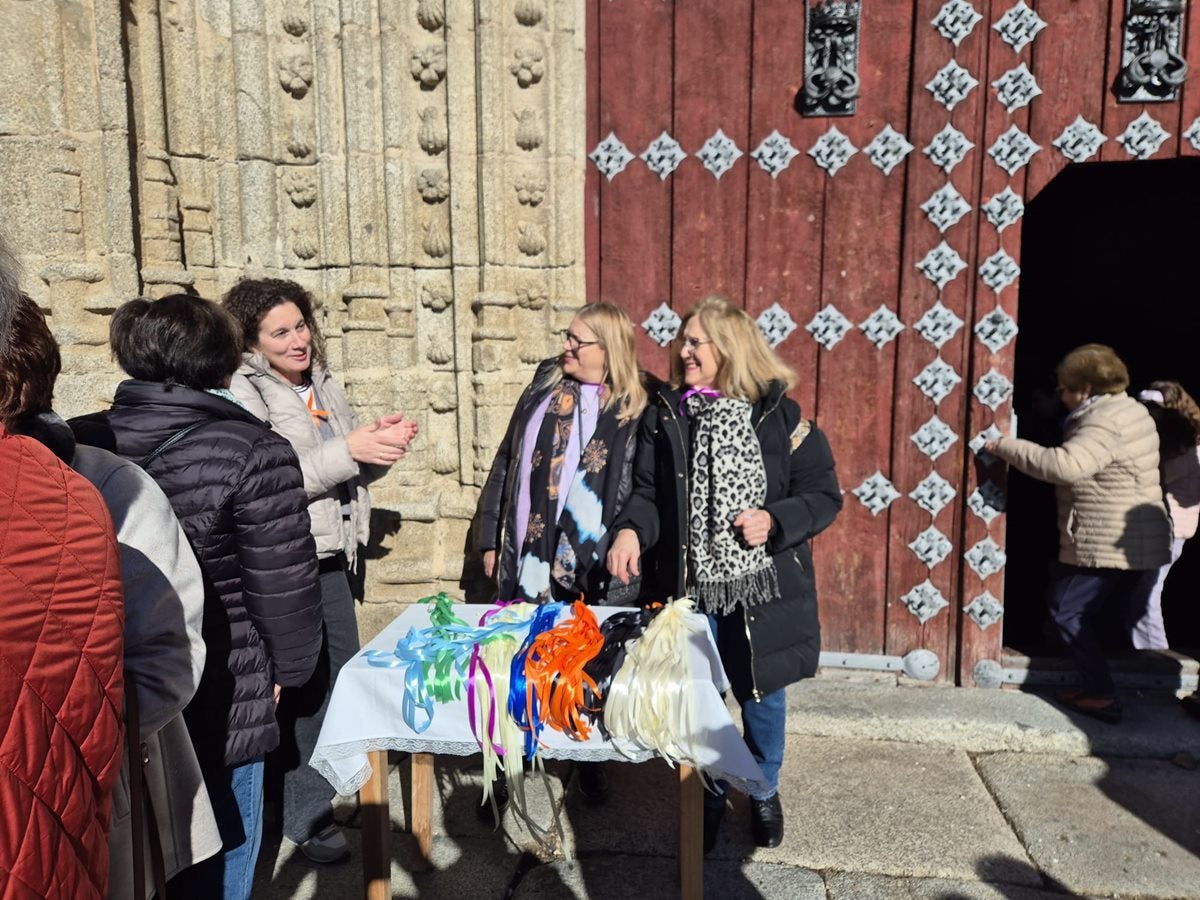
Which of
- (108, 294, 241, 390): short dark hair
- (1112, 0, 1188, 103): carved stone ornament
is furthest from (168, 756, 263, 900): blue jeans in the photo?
(1112, 0, 1188, 103): carved stone ornament

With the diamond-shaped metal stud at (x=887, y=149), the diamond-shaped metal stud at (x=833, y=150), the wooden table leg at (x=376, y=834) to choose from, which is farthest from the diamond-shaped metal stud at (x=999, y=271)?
the wooden table leg at (x=376, y=834)

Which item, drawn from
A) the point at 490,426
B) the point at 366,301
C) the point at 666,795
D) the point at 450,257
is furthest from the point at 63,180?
the point at 666,795

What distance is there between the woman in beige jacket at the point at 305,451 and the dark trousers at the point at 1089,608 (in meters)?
2.67

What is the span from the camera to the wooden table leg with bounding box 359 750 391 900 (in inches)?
91.6

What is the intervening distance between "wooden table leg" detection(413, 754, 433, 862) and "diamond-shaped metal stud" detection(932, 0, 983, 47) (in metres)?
3.29

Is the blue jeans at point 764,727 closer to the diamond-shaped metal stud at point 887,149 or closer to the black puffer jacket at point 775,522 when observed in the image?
the black puffer jacket at point 775,522

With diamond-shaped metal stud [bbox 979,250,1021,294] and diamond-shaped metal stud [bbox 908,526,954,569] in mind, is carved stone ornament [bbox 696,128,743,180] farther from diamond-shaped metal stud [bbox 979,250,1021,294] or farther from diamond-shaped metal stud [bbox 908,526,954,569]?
diamond-shaped metal stud [bbox 908,526,954,569]

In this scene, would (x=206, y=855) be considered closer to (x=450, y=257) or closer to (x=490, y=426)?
(x=490, y=426)

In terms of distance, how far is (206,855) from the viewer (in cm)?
180

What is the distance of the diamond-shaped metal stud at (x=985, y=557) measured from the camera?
3760 mm

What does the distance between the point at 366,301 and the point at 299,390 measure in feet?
3.07

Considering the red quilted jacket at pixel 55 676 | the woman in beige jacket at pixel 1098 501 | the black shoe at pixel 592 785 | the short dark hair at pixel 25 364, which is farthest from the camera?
the woman in beige jacket at pixel 1098 501

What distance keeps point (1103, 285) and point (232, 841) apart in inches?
267

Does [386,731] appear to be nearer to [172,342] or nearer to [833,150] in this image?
[172,342]
